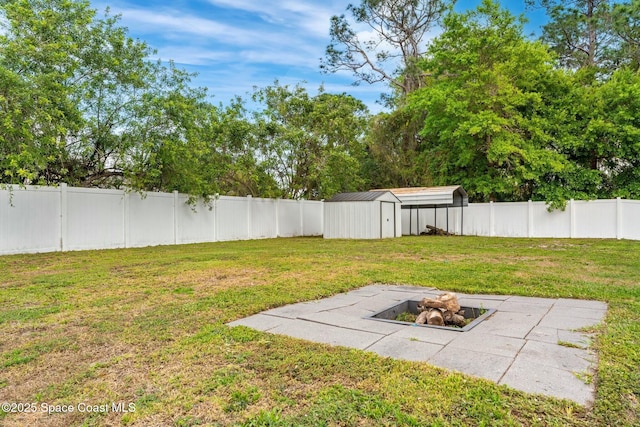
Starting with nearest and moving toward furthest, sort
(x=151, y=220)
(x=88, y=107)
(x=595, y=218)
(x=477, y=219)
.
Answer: (x=88, y=107), (x=151, y=220), (x=595, y=218), (x=477, y=219)

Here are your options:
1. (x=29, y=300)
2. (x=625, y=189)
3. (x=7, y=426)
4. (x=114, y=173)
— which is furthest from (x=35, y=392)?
(x=625, y=189)

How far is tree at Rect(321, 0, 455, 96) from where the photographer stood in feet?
71.0

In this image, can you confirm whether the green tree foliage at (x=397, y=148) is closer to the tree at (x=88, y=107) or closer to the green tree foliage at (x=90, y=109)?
the green tree foliage at (x=90, y=109)

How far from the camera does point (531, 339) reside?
10.2ft

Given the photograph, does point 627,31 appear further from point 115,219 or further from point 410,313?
point 115,219

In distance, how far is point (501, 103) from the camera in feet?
52.0

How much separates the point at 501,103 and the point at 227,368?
16.3 metres

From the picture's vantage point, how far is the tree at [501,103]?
609 inches

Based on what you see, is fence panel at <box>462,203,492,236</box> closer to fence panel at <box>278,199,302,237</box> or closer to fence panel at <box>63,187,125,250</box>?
fence panel at <box>278,199,302,237</box>

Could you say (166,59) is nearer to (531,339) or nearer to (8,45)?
(8,45)

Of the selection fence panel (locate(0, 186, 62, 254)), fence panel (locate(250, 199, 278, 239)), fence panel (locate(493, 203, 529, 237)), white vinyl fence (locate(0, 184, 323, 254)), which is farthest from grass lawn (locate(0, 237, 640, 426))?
fence panel (locate(493, 203, 529, 237))

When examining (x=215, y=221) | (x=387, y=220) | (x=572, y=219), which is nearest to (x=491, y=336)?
(x=215, y=221)

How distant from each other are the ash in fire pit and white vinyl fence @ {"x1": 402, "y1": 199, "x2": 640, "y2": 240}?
517 inches

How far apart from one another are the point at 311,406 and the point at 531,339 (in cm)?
198
